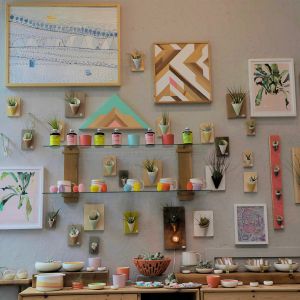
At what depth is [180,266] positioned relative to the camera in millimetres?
3877

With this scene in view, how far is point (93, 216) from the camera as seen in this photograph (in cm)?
392

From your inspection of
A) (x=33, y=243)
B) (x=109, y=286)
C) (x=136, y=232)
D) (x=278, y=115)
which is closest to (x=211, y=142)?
(x=278, y=115)

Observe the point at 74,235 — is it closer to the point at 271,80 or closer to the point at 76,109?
the point at 76,109

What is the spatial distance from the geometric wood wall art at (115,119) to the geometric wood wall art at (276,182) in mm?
1074

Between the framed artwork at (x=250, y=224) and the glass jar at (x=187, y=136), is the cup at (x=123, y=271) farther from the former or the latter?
the glass jar at (x=187, y=136)

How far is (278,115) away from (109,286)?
1.98 metres

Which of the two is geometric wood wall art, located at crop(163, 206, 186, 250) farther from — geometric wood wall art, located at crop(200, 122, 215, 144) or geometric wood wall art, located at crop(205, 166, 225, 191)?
geometric wood wall art, located at crop(200, 122, 215, 144)

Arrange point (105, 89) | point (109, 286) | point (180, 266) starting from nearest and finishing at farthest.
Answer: point (109, 286) < point (180, 266) < point (105, 89)

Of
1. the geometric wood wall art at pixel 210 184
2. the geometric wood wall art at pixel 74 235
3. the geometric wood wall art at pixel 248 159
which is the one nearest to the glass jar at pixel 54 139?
the geometric wood wall art at pixel 74 235

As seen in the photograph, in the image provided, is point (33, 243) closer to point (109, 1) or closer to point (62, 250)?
point (62, 250)

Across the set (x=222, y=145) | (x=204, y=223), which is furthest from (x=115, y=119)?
(x=204, y=223)

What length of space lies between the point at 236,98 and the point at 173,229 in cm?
122

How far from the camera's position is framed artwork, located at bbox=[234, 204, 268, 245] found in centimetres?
393

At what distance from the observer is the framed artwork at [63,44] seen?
4.11 meters
